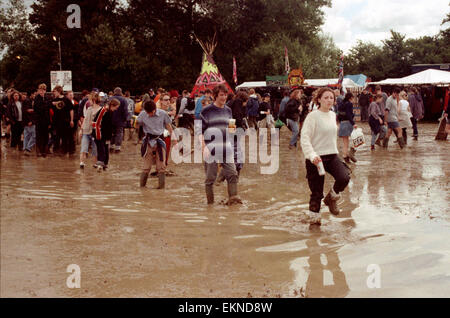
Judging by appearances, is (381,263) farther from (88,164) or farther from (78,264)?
(88,164)

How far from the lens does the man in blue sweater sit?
29.1 ft

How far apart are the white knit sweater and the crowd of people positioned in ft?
0.04

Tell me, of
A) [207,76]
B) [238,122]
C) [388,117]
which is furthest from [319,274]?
[207,76]

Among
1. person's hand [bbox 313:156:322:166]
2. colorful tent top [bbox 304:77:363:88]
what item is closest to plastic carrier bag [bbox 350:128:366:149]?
person's hand [bbox 313:156:322:166]

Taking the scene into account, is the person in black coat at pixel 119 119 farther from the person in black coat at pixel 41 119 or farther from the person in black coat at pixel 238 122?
the person in black coat at pixel 238 122

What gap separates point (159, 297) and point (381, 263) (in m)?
2.34

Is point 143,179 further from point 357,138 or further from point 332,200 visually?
point 357,138

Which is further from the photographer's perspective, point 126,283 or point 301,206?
point 301,206

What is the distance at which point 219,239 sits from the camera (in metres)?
6.79

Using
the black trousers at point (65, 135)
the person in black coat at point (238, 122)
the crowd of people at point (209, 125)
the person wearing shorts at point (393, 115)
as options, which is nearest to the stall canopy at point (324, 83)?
the crowd of people at point (209, 125)
